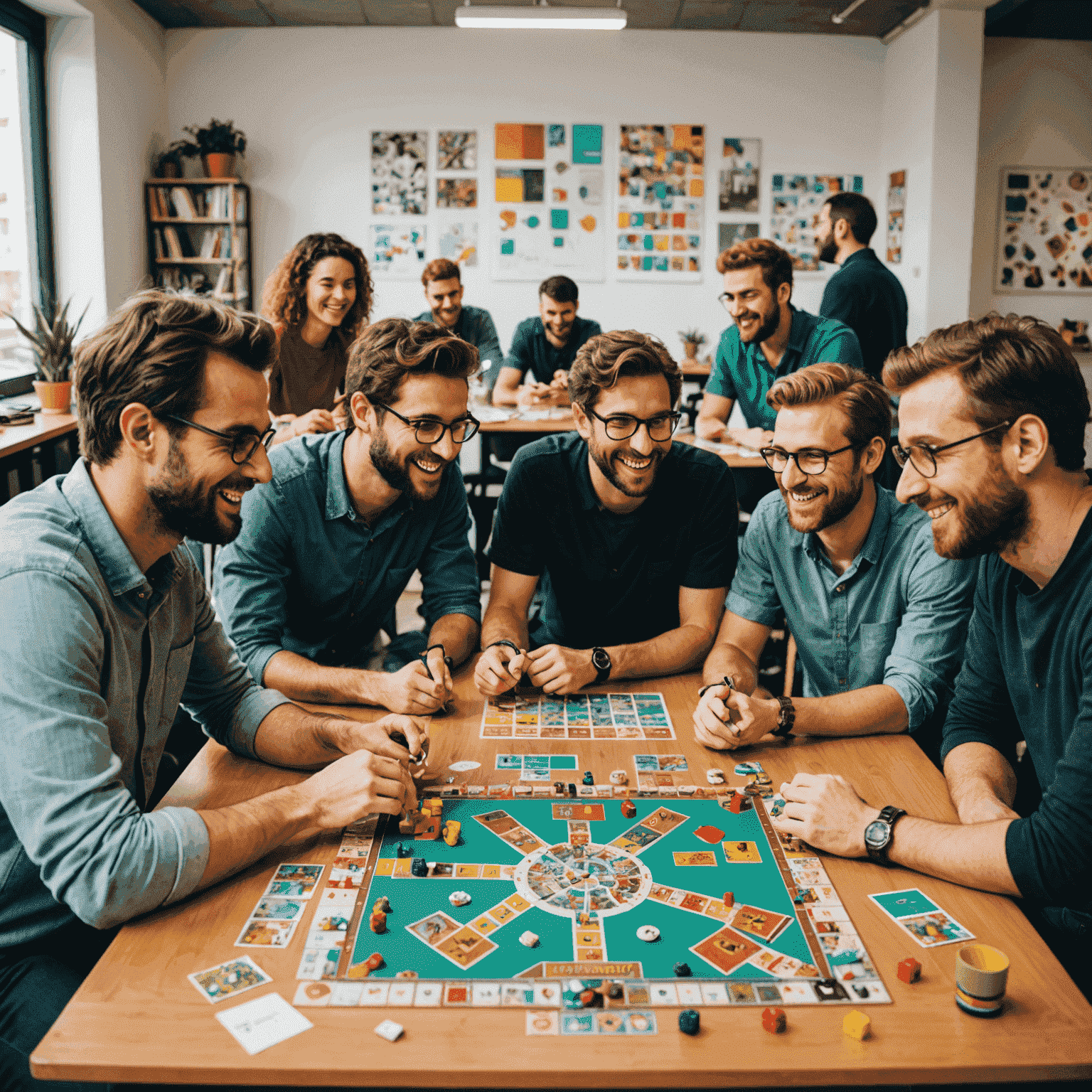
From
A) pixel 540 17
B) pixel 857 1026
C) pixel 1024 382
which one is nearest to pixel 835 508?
pixel 1024 382

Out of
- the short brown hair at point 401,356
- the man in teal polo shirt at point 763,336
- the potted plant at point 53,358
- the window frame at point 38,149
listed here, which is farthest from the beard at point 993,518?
the window frame at point 38,149

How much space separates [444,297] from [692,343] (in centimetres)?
228

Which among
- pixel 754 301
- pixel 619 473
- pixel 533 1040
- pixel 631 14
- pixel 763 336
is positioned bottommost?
pixel 533 1040

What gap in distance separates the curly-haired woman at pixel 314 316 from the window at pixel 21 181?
78.9 inches

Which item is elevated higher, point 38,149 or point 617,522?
point 38,149

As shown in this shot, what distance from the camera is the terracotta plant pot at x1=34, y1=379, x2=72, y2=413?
177 inches

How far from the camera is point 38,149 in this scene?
572 cm

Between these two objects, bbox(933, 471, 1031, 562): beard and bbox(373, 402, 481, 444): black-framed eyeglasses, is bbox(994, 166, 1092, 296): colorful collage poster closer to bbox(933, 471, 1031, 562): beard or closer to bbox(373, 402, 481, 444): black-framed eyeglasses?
bbox(373, 402, 481, 444): black-framed eyeglasses

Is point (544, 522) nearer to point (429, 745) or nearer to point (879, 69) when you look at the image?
point (429, 745)

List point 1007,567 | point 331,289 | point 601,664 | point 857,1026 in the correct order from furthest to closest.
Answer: point 331,289 → point 601,664 → point 1007,567 → point 857,1026

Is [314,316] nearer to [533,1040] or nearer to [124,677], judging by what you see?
[124,677]

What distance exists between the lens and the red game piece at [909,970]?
3.56 feet

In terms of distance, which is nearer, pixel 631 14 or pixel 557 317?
pixel 557 317

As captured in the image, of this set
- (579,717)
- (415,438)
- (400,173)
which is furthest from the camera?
(400,173)
